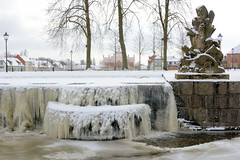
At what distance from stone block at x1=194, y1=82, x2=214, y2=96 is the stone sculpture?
0.93 metres

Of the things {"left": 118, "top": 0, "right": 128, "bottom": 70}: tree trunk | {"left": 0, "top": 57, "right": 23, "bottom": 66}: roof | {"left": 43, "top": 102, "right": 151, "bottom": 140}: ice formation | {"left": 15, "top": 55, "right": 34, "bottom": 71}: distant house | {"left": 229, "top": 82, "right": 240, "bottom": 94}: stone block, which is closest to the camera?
{"left": 43, "top": 102, "right": 151, "bottom": 140}: ice formation

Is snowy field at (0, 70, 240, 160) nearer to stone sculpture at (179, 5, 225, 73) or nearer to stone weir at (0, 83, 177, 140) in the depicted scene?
stone weir at (0, 83, 177, 140)

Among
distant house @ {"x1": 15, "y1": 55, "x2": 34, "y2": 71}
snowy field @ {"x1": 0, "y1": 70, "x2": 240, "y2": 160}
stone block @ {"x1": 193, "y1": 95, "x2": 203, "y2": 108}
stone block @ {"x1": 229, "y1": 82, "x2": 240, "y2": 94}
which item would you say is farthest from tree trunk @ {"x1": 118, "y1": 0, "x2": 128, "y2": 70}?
distant house @ {"x1": 15, "y1": 55, "x2": 34, "y2": 71}

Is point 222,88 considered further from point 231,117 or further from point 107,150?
point 107,150

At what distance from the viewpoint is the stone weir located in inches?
361

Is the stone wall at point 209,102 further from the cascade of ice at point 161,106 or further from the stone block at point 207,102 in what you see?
the cascade of ice at point 161,106

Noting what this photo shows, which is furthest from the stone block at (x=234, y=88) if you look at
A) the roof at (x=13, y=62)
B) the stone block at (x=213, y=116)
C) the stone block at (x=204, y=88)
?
the roof at (x=13, y=62)

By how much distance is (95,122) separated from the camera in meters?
8.16

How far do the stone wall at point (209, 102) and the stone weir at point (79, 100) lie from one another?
44 cm

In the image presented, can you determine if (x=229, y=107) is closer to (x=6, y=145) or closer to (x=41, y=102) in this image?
(x=41, y=102)

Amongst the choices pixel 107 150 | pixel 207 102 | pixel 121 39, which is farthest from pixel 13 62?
pixel 107 150

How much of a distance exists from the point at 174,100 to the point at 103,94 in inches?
105

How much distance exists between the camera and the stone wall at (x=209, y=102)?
31.1ft

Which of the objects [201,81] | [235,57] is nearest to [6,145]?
[201,81]
